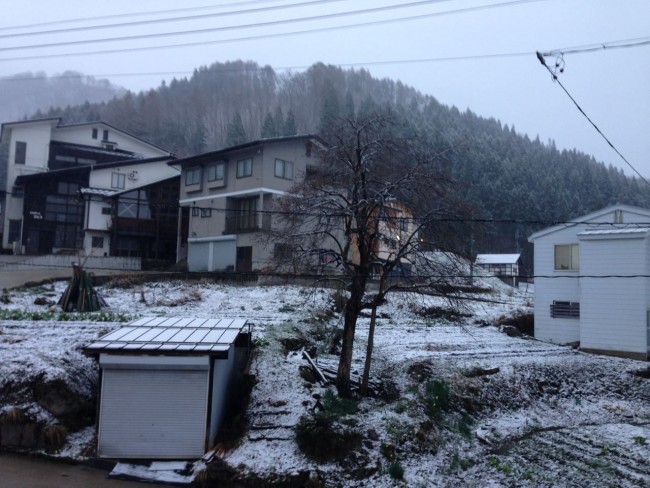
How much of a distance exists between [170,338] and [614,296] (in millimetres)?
16752

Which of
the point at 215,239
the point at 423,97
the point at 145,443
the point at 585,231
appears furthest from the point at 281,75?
the point at 145,443

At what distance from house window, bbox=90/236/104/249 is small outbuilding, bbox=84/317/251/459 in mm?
29309

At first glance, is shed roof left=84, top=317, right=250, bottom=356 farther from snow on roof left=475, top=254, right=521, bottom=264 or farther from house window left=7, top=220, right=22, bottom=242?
snow on roof left=475, top=254, right=521, bottom=264

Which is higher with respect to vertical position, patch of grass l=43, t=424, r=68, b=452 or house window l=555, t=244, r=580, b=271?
house window l=555, t=244, r=580, b=271

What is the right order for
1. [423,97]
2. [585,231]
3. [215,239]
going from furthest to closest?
[423,97] < [215,239] < [585,231]

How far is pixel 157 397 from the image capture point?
11680 millimetres

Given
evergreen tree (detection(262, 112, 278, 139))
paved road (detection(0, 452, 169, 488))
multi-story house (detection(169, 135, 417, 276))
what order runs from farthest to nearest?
1. evergreen tree (detection(262, 112, 278, 139))
2. multi-story house (detection(169, 135, 417, 276))
3. paved road (detection(0, 452, 169, 488))

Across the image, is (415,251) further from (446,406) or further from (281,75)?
(281,75)

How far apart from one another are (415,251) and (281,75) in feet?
437

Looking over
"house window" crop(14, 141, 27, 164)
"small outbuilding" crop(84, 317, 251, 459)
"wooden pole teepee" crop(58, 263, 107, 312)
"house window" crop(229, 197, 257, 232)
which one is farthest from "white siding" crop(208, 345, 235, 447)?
"house window" crop(14, 141, 27, 164)

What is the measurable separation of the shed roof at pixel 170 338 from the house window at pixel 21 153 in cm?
3857

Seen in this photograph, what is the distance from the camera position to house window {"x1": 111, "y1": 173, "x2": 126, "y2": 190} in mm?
41281

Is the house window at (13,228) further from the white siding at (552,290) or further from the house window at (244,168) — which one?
the white siding at (552,290)

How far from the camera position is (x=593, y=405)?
50.1 ft
